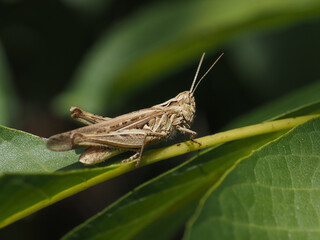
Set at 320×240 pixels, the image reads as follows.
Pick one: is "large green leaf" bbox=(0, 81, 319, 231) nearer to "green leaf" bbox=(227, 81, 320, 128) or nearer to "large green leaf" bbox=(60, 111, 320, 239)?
"large green leaf" bbox=(60, 111, 320, 239)

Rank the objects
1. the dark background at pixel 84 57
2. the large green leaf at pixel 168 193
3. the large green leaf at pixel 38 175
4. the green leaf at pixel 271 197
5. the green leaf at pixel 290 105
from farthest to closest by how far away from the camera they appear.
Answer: the dark background at pixel 84 57, the green leaf at pixel 290 105, the large green leaf at pixel 168 193, the large green leaf at pixel 38 175, the green leaf at pixel 271 197

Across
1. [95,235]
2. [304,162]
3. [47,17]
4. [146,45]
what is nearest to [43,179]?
[95,235]

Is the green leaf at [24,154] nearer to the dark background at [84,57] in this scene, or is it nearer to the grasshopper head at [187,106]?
the grasshopper head at [187,106]

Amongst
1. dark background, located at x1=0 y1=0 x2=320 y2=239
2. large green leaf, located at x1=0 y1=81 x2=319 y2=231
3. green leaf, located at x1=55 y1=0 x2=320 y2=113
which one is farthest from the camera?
dark background, located at x1=0 y1=0 x2=320 y2=239

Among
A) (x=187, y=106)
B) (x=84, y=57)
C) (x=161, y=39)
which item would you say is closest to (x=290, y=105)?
(x=187, y=106)

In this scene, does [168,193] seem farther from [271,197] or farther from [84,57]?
[84,57]

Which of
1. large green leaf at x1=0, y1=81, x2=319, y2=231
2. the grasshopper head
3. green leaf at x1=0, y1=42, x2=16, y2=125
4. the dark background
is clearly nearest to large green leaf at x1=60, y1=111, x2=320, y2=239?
large green leaf at x1=0, y1=81, x2=319, y2=231

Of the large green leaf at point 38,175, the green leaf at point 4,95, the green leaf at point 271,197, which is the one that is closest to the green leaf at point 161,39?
the green leaf at point 4,95
